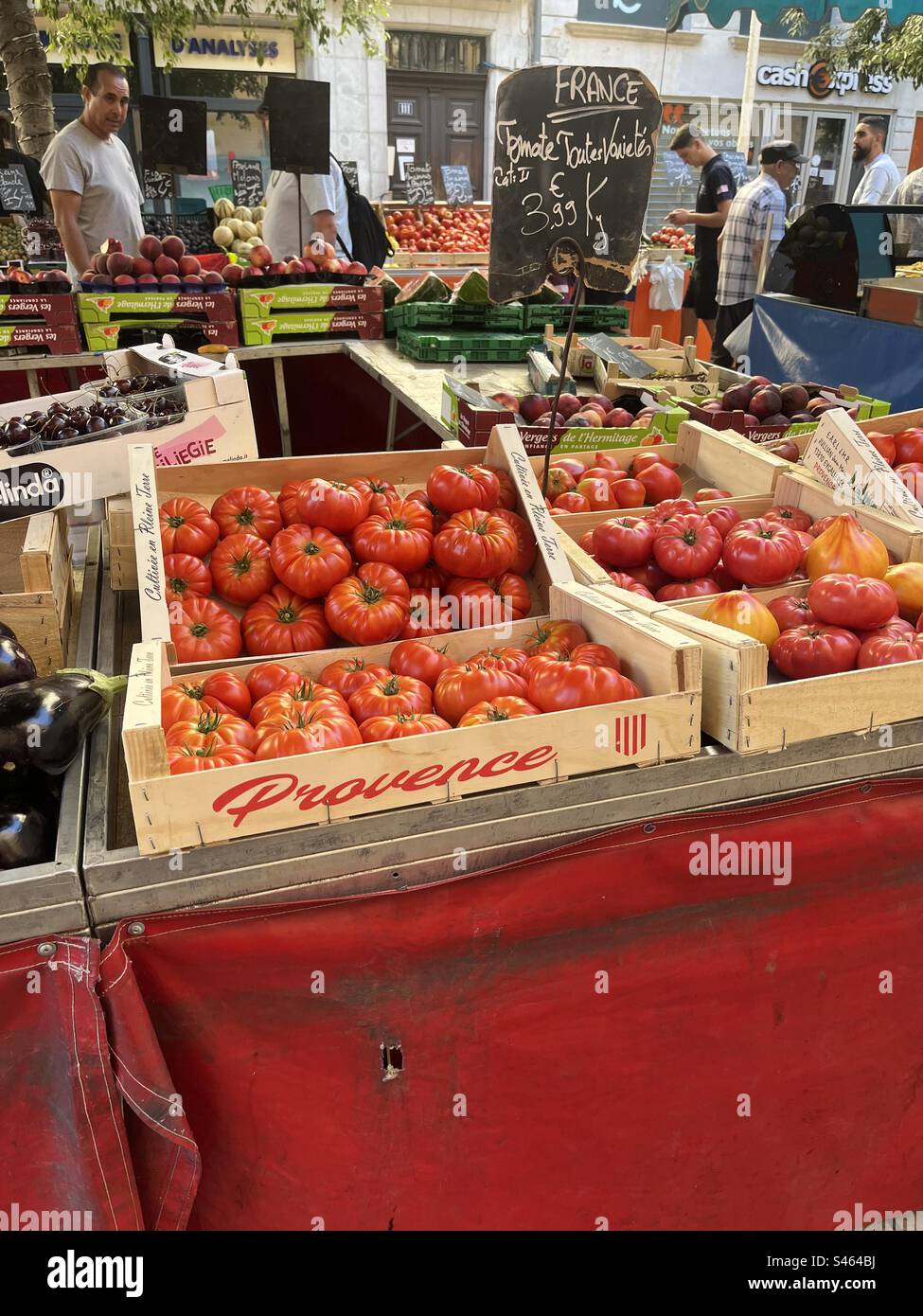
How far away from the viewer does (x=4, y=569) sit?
7.77 feet

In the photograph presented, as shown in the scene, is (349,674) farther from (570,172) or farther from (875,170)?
(875,170)

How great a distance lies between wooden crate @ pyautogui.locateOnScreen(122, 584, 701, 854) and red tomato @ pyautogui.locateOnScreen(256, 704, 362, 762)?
2.8 inches

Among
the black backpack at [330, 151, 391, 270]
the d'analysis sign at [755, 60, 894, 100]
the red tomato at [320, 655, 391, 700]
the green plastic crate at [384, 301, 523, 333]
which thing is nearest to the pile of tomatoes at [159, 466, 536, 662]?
the red tomato at [320, 655, 391, 700]

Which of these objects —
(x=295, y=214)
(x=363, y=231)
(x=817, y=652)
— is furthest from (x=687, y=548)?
(x=363, y=231)

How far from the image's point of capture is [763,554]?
2146 mm

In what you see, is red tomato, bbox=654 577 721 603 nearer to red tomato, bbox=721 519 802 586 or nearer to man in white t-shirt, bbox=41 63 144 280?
red tomato, bbox=721 519 802 586

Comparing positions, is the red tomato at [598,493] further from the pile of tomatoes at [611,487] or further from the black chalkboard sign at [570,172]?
the black chalkboard sign at [570,172]

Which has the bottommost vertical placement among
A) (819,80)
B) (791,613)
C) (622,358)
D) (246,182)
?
(791,613)

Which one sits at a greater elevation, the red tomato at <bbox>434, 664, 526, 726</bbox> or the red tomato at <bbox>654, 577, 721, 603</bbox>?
the red tomato at <bbox>654, 577, 721, 603</bbox>

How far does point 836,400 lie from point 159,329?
403 centimetres

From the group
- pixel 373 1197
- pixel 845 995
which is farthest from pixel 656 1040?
pixel 373 1197

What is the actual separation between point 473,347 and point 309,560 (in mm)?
3514

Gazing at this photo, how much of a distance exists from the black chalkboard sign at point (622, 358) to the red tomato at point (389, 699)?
3.02m

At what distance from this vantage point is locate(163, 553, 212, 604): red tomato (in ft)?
6.97
